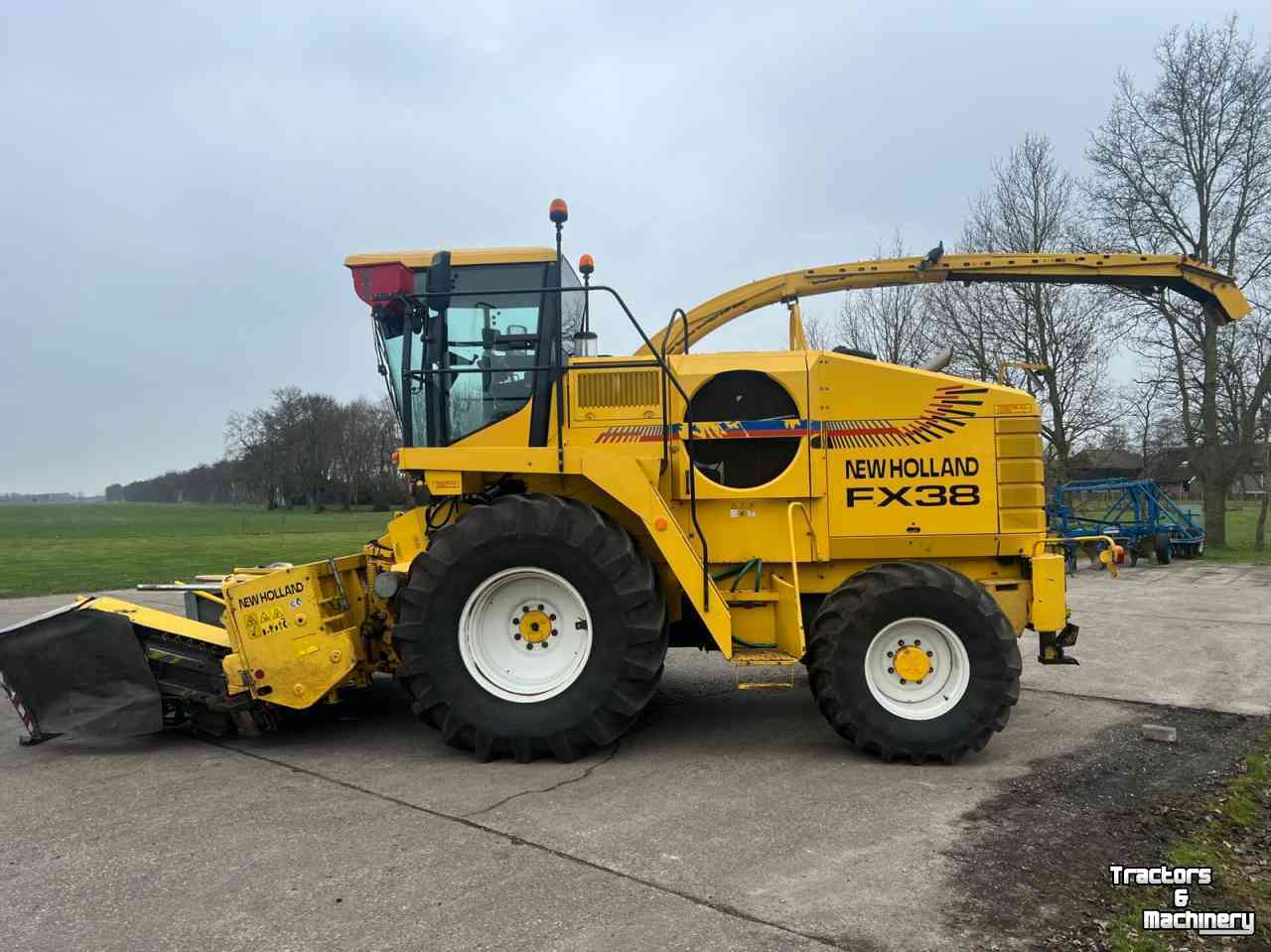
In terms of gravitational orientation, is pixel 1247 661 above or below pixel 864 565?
below

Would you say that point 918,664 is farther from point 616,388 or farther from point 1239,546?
point 1239,546

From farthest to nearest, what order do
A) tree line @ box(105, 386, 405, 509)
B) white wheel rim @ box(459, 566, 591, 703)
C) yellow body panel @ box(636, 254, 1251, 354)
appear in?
tree line @ box(105, 386, 405, 509), yellow body panel @ box(636, 254, 1251, 354), white wheel rim @ box(459, 566, 591, 703)

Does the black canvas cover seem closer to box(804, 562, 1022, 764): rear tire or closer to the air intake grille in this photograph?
the air intake grille

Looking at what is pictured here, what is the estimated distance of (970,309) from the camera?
24.0m

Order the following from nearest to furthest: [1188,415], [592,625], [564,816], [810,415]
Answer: [564,816] → [592,625] → [810,415] → [1188,415]

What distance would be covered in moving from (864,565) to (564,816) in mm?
2683

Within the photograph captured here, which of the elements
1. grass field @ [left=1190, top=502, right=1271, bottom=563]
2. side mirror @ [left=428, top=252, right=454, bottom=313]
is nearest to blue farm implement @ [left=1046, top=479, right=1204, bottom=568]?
grass field @ [left=1190, top=502, right=1271, bottom=563]

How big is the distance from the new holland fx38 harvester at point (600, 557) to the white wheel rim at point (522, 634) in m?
0.01

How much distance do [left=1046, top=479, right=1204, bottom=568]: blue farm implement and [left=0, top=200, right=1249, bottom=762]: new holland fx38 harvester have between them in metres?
14.7

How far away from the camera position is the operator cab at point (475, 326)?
18.6ft

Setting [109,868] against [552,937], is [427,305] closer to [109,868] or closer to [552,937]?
[109,868]

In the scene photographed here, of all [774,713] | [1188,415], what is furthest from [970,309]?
[774,713]

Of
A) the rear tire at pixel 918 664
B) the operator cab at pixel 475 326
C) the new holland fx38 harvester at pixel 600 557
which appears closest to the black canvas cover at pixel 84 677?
the new holland fx38 harvester at pixel 600 557

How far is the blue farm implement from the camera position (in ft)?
63.1
